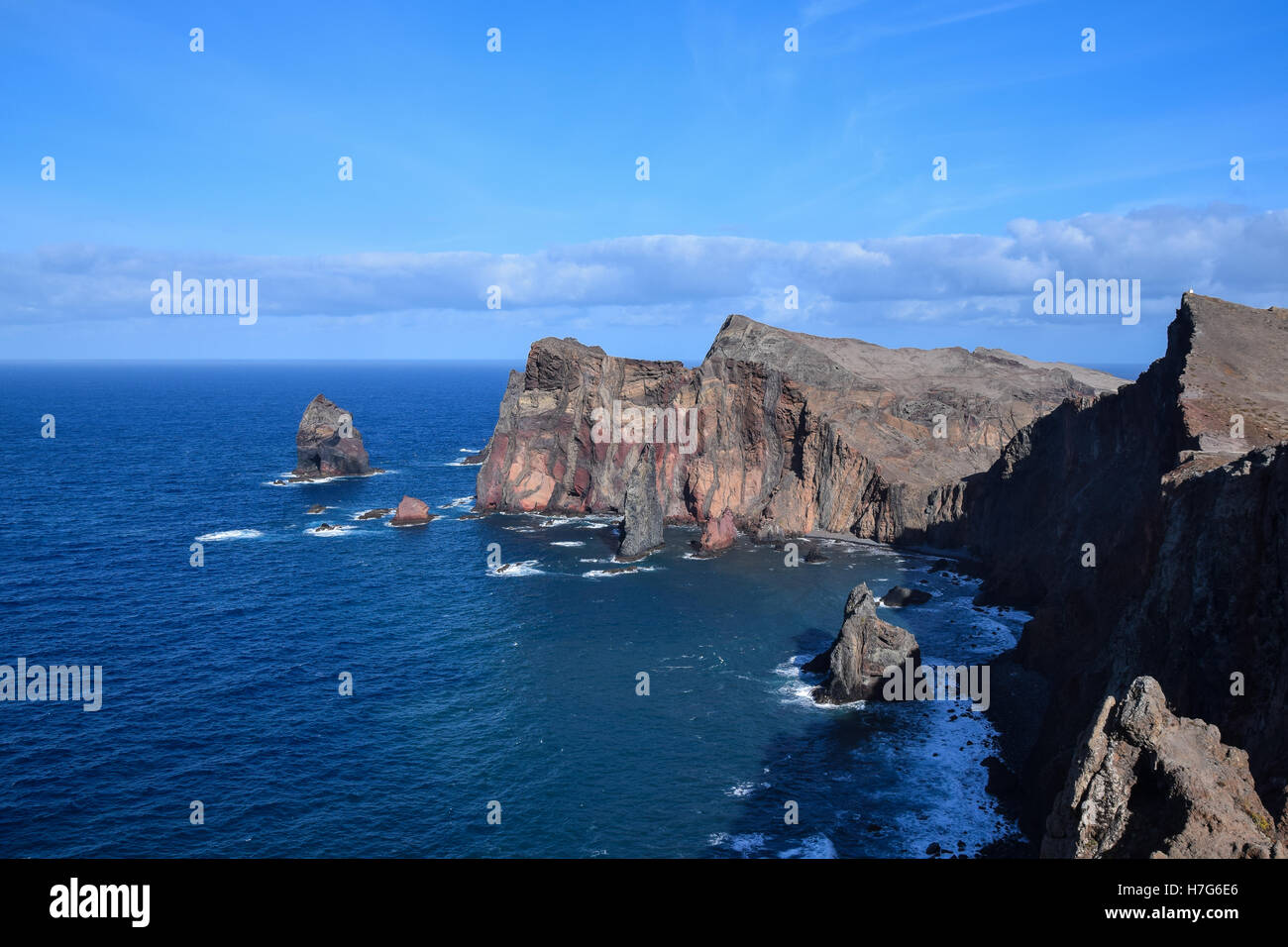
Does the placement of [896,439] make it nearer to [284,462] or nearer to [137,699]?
[137,699]

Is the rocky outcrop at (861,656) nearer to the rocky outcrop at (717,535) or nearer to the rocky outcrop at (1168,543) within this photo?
the rocky outcrop at (1168,543)

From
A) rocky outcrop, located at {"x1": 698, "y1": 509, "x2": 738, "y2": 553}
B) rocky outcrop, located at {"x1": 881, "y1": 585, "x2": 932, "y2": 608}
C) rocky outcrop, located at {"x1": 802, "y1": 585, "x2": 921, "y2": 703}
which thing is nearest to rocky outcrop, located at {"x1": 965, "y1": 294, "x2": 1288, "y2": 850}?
rocky outcrop, located at {"x1": 881, "y1": 585, "x2": 932, "y2": 608}

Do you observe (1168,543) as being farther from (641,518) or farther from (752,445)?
(752,445)

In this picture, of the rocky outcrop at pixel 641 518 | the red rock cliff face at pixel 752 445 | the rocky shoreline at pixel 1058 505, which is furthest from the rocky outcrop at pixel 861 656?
the red rock cliff face at pixel 752 445

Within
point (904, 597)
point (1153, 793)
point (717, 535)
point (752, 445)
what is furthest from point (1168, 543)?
point (752, 445)

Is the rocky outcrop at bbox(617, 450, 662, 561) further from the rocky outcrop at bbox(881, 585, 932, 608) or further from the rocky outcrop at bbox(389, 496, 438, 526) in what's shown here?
the rocky outcrop at bbox(389, 496, 438, 526)
